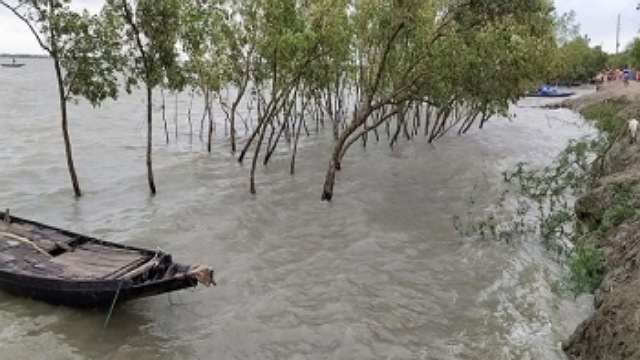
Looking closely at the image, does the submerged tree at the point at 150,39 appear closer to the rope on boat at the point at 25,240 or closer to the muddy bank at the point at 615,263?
the rope on boat at the point at 25,240

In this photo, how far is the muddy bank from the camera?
8.35 m

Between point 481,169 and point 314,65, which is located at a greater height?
point 314,65

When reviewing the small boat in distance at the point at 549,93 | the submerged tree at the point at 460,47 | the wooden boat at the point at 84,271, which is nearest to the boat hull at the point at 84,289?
the wooden boat at the point at 84,271

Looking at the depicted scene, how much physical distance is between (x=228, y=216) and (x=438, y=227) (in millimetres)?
6045

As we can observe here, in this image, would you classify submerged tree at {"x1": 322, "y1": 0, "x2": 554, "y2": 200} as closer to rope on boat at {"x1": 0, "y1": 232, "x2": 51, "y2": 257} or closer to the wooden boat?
the wooden boat

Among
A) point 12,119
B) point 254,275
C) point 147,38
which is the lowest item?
point 254,275

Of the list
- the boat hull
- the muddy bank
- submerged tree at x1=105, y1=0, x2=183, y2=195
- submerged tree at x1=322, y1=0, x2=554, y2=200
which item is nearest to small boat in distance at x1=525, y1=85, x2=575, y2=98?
the muddy bank

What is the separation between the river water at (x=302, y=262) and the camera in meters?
10.5

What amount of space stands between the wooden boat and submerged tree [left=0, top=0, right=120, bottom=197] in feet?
19.4

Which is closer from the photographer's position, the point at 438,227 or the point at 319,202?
the point at 438,227

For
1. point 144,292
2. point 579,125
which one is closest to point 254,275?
point 144,292

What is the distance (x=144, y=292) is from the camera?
10250 millimetres

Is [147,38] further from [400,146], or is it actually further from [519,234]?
[400,146]

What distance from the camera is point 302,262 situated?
14.5 m
